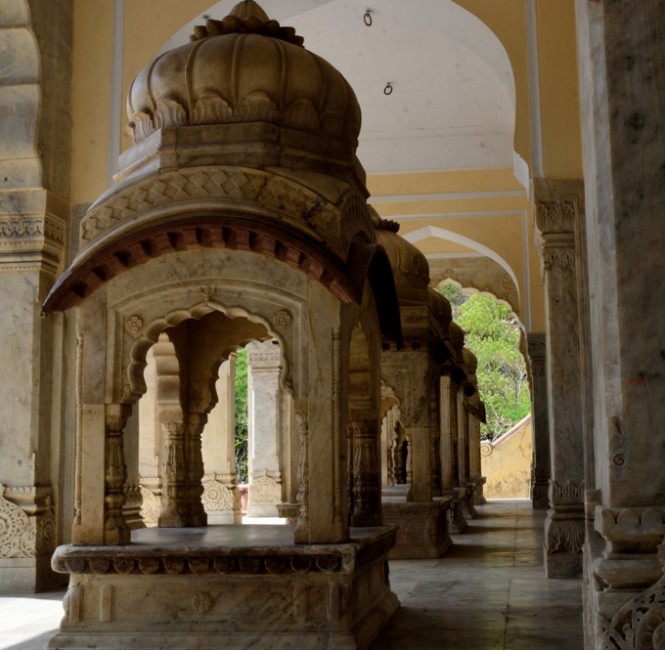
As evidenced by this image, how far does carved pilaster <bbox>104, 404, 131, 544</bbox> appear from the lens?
18.0 ft

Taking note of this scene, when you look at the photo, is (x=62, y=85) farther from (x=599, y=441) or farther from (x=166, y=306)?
(x=599, y=441)

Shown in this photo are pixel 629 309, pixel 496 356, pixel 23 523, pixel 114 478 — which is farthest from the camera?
pixel 496 356

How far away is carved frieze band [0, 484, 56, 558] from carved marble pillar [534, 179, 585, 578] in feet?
13.2

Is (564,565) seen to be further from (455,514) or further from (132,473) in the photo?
(455,514)

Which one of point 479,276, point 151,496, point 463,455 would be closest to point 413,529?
point 151,496

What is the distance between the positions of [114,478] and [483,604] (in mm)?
2878

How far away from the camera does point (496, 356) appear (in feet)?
119

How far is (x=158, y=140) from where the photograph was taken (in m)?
5.95

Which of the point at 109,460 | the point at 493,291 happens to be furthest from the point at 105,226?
the point at 493,291

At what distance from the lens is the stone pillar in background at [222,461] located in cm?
1452

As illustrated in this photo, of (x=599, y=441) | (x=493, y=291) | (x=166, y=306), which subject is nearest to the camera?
(x=599, y=441)

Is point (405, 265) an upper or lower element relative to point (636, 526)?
upper

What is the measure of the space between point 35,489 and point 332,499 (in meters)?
3.74

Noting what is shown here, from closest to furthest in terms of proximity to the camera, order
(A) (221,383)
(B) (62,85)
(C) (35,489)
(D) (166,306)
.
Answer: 1. (D) (166,306)
2. (C) (35,489)
3. (B) (62,85)
4. (A) (221,383)
